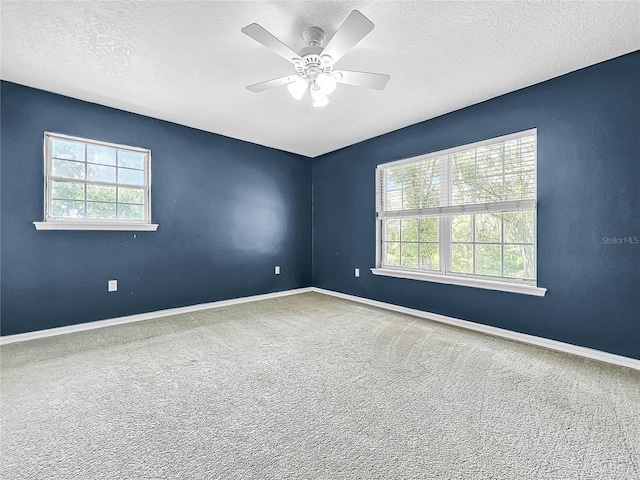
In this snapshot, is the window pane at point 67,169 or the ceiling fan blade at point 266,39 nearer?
the ceiling fan blade at point 266,39

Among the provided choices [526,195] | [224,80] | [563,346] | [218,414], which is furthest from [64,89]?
[563,346]

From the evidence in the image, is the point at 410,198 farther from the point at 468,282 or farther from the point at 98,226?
the point at 98,226

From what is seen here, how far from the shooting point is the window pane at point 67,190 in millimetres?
2962

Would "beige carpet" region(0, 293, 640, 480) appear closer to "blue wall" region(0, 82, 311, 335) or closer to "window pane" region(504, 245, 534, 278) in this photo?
"blue wall" region(0, 82, 311, 335)

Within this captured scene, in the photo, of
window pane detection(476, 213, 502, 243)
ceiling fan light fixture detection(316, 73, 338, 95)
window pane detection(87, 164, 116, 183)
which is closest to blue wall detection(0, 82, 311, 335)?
window pane detection(87, 164, 116, 183)

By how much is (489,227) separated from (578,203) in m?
0.76

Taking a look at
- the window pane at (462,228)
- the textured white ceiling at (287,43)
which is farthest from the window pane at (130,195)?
the window pane at (462,228)

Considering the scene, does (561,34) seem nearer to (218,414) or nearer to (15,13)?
(218,414)

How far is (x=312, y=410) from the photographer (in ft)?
5.52

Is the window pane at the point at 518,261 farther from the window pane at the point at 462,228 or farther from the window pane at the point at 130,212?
the window pane at the point at 130,212

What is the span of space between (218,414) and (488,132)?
347 cm

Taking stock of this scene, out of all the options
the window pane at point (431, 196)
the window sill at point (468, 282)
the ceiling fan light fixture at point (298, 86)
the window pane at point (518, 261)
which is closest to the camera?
the ceiling fan light fixture at point (298, 86)

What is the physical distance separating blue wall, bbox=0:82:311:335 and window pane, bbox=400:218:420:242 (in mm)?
1892

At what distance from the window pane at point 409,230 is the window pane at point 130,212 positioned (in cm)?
335
